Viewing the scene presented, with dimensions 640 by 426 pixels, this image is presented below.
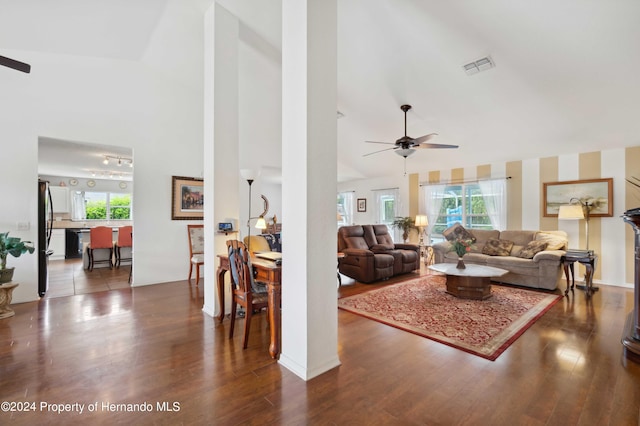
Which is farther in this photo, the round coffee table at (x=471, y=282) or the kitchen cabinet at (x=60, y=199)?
the kitchen cabinet at (x=60, y=199)

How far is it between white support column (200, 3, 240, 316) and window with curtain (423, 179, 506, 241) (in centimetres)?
539

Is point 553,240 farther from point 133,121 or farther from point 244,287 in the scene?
point 133,121

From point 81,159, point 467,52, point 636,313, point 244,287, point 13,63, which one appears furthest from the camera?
point 81,159

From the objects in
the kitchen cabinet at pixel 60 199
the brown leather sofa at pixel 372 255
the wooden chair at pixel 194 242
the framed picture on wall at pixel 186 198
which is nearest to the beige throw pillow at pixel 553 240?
the brown leather sofa at pixel 372 255

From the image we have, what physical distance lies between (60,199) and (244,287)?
8.56 m

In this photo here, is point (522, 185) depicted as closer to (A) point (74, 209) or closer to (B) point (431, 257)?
(B) point (431, 257)

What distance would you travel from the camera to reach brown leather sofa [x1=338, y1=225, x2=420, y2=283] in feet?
16.9

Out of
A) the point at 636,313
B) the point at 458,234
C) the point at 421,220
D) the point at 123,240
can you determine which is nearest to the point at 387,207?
the point at 421,220

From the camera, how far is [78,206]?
28.5ft

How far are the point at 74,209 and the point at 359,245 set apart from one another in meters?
8.59

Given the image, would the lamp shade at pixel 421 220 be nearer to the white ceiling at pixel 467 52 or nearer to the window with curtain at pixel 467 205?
the window with curtain at pixel 467 205

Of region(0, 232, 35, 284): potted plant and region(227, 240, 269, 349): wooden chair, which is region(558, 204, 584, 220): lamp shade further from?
region(0, 232, 35, 284): potted plant

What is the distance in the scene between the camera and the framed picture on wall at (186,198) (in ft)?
17.6

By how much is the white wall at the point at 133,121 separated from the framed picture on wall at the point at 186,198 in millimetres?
98
